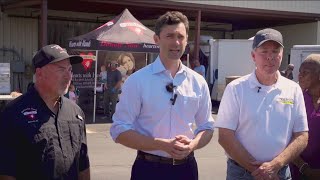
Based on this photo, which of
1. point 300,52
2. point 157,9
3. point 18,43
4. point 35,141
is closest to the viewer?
point 35,141

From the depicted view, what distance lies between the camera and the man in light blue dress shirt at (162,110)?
3.59 m

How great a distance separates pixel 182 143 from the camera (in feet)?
11.4

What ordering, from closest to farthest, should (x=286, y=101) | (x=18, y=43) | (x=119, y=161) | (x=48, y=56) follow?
(x=48, y=56), (x=286, y=101), (x=119, y=161), (x=18, y=43)

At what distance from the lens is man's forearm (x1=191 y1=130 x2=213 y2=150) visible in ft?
11.9

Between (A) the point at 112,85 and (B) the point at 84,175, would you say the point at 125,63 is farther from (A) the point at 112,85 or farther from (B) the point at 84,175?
(B) the point at 84,175

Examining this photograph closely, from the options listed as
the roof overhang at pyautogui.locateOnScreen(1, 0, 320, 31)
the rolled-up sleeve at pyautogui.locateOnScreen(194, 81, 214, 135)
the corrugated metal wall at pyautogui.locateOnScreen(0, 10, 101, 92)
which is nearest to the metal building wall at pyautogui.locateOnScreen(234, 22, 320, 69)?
the roof overhang at pyautogui.locateOnScreen(1, 0, 320, 31)

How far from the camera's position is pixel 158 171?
12.0ft

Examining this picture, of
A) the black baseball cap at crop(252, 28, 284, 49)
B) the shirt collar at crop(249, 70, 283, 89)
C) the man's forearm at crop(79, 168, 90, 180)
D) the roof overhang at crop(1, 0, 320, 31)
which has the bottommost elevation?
the man's forearm at crop(79, 168, 90, 180)

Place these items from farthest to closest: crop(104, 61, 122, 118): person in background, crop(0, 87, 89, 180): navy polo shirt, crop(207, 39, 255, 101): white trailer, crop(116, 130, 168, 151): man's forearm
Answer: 1. crop(207, 39, 255, 101): white trailer
2. crop(104, 61, 122, 118): person in background
3. crop(116, 130, 168, 151): man's forearm
4. crop(0, 87, 89, 180): navy polo shirt

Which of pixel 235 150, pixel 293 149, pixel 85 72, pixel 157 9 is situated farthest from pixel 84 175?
pixel 157 9

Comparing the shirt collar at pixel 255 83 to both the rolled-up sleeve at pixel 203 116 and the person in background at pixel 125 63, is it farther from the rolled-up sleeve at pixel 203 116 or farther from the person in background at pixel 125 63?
the person in background at pixel 125 63

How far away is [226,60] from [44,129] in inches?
722

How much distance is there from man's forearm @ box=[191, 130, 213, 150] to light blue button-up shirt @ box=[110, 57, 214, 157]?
0.21 ft

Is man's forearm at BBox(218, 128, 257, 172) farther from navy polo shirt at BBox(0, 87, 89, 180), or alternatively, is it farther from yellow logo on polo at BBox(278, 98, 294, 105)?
A: navy polo shirt at BBox(0, 87, 89, 180)
